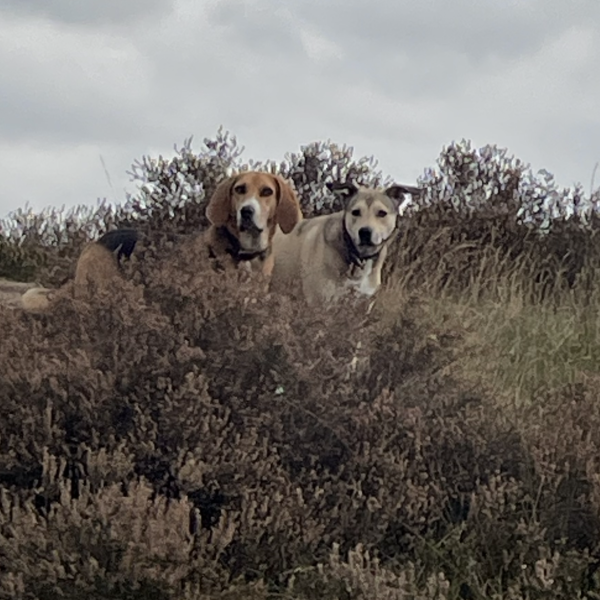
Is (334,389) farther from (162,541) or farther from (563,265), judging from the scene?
(563,265)

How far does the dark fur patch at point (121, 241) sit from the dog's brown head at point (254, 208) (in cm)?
74

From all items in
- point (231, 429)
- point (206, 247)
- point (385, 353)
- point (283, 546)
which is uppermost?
point (206, 247)

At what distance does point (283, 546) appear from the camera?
3924 mm

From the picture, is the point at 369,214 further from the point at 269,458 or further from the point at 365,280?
the point at 269,458

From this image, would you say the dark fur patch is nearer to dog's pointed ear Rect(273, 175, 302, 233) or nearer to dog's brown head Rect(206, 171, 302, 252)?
dog's brown head Rect(206, 171, 302, 252)

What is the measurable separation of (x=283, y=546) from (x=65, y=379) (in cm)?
101

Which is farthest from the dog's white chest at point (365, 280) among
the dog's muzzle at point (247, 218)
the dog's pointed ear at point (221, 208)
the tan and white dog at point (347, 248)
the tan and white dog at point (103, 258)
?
the tan and white dog at point (103, 258)

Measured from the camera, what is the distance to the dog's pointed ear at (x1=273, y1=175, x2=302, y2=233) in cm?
725

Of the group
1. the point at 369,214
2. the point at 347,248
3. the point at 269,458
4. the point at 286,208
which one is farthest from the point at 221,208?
the point at 269,458

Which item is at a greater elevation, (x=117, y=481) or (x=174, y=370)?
(x=174, y=370)

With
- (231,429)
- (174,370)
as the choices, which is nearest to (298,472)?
(231,429)

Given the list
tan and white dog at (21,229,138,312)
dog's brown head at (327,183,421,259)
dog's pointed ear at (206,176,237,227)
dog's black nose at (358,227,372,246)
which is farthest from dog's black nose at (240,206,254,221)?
tan and white dog at (21,229,138,312)

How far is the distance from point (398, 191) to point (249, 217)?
3.47 feet

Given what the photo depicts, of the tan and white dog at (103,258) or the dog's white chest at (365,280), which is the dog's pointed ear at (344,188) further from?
the tan and white dog at (103,258)
